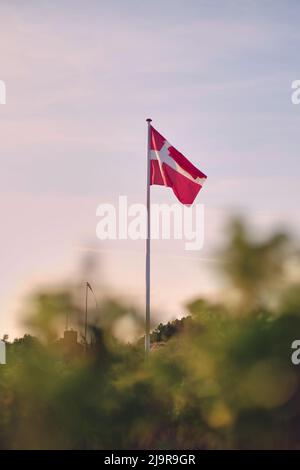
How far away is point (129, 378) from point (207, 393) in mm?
2376

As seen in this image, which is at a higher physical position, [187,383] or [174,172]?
[174,172]

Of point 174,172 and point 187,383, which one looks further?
point 174,172

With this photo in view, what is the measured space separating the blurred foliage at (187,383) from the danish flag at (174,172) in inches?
166

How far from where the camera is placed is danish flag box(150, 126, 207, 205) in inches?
1182

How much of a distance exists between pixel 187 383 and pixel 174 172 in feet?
27.4

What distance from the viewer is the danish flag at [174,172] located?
30.0 meters

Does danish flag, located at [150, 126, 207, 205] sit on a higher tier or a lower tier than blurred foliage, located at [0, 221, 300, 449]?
higher

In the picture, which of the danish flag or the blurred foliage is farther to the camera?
the danish flag

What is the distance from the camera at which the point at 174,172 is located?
1190 inches

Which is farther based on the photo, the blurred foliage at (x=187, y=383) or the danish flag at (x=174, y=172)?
the danish flag at (x=174, y=172)

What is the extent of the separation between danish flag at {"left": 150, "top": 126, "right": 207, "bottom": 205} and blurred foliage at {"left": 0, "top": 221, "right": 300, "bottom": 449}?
166 inches

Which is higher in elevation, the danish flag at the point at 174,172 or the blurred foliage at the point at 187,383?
the danish flag at the point at 174,172

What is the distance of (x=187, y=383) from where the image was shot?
24.5 m

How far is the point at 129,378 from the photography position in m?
25.1
